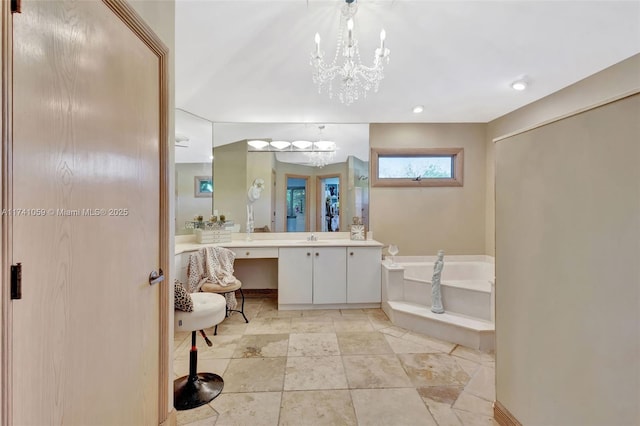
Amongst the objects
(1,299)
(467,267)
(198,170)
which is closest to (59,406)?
(1,299)

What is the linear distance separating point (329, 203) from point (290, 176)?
2.16ft

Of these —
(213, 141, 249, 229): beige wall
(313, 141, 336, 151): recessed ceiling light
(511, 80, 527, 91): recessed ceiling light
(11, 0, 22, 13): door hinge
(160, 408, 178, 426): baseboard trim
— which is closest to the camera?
(11, 0, 22, 13): door hinge

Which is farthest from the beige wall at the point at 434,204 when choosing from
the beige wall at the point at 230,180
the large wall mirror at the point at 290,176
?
the beige wall at the point at 230,180

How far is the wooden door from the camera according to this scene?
0.70 meters

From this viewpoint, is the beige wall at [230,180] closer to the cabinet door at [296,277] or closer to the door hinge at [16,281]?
the cabinet door at [296,277]

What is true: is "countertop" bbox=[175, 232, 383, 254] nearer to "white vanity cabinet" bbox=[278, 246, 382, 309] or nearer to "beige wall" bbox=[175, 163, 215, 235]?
"white vanity cabinet" bbox=[278, 246, 382, 309]

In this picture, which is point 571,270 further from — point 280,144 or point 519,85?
point 280,144

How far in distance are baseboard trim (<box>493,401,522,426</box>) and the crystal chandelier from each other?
2353 mm

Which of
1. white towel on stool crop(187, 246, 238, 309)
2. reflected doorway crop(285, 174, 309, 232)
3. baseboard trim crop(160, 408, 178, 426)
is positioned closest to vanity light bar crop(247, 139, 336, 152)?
reflected doorway crop(285, 174, 309, 232)

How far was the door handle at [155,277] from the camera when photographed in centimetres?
128

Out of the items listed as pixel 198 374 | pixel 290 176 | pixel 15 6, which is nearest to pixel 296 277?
pixel 290 176

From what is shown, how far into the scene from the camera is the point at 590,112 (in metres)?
1.05

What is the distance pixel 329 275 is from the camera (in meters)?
3.29

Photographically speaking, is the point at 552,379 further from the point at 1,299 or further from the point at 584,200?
the point at 1,299
